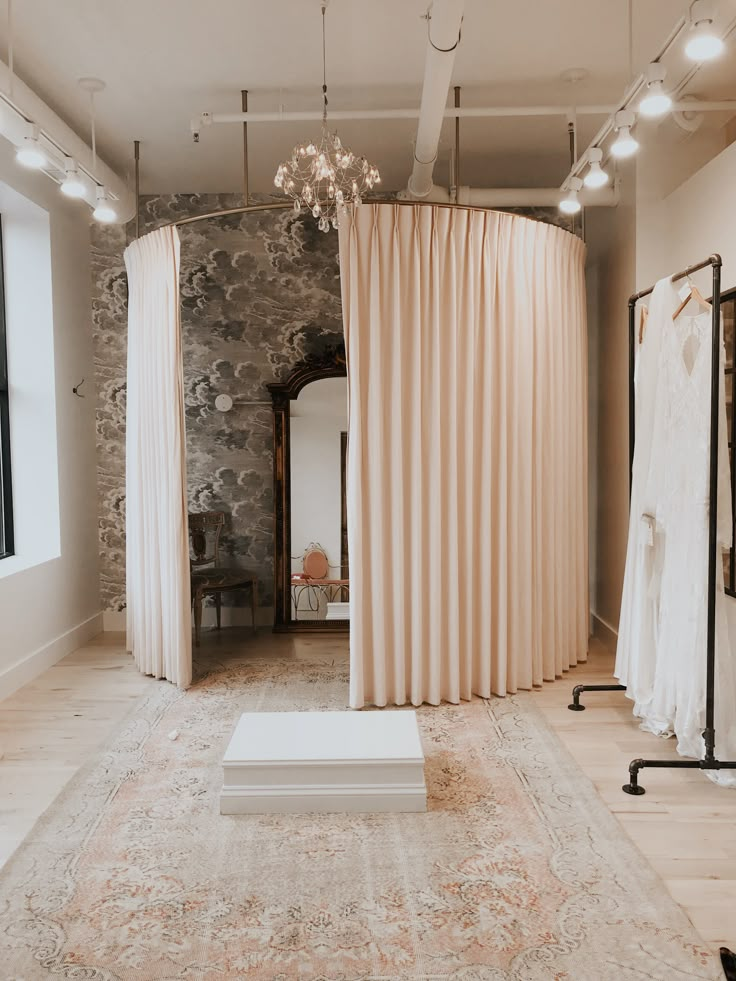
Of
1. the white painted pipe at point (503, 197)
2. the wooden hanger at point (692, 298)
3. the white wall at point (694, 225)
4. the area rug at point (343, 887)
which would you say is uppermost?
the white painted pipe at point (503, 197)

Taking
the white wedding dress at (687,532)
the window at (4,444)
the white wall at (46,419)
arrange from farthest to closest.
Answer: the window at (4,444) < the white wall at (46,419) < the white wedding dress at (687,532)

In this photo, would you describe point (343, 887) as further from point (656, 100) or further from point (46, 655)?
point (46, 655)

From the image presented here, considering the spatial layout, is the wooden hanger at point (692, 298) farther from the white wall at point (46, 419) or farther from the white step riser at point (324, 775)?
the white wall at point (46, 419)

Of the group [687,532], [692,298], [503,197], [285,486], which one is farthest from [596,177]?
[285,486]

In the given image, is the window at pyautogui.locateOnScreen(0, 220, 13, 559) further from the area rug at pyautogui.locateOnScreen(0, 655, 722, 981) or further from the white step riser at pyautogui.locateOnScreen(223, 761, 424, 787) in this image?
the white step riser at pyautogui.locateOnScreen(223, 761, 424, 787)

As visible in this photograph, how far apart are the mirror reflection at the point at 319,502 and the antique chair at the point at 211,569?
13.6 inches

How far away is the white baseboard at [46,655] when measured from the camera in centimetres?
429

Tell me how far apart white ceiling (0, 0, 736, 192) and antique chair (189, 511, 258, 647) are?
7.72 ft

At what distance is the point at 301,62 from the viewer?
12.6 ft

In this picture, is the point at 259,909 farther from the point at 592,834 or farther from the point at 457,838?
the point at 592,834

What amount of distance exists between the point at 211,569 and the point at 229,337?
5.41ft

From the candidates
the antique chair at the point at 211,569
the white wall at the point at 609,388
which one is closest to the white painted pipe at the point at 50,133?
the antique chair at the point at 211,569

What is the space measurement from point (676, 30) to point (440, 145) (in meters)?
2.20

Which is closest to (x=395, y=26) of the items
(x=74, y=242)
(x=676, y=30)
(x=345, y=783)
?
(x=676, y=30)
